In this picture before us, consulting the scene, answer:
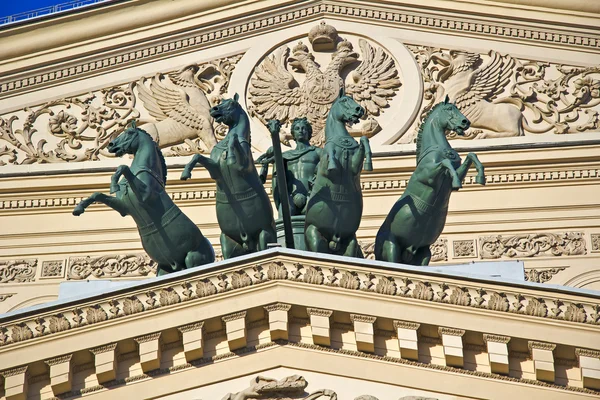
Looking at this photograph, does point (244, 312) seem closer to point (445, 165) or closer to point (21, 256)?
point (445, 165)

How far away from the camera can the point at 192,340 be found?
11.9 metres

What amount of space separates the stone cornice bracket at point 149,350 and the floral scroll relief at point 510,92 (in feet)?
23.4

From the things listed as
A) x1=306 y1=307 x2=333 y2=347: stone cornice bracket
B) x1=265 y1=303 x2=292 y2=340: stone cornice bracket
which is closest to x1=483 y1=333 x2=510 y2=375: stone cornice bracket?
x1=306 y1=307 x2=333 y2=347: stone cornice bracket

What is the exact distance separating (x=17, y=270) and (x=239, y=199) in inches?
200

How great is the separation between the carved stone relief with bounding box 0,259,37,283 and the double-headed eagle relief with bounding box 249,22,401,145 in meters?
2.98

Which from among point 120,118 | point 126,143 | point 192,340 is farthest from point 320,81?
point 192,340

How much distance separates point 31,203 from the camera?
1847 cm

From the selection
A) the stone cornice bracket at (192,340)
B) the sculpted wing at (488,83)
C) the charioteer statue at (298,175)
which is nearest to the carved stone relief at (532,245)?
the sculpted wing at (488,83)

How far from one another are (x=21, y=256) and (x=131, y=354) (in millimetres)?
6390

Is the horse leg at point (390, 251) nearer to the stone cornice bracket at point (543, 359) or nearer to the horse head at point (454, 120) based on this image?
the horse head at point (454, 120)

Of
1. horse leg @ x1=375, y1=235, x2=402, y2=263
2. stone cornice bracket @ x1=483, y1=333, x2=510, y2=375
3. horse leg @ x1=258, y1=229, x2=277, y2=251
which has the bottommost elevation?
stone cornice bracket @ x1=483, y1=333, x2=510, y2=375

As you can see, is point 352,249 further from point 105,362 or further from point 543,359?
point 105,362

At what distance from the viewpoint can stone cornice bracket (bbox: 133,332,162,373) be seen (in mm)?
11859

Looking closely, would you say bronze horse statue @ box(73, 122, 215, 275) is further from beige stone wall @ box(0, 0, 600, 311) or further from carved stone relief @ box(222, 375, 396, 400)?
beige stone wall @ box(0, 0, 600, 311)
